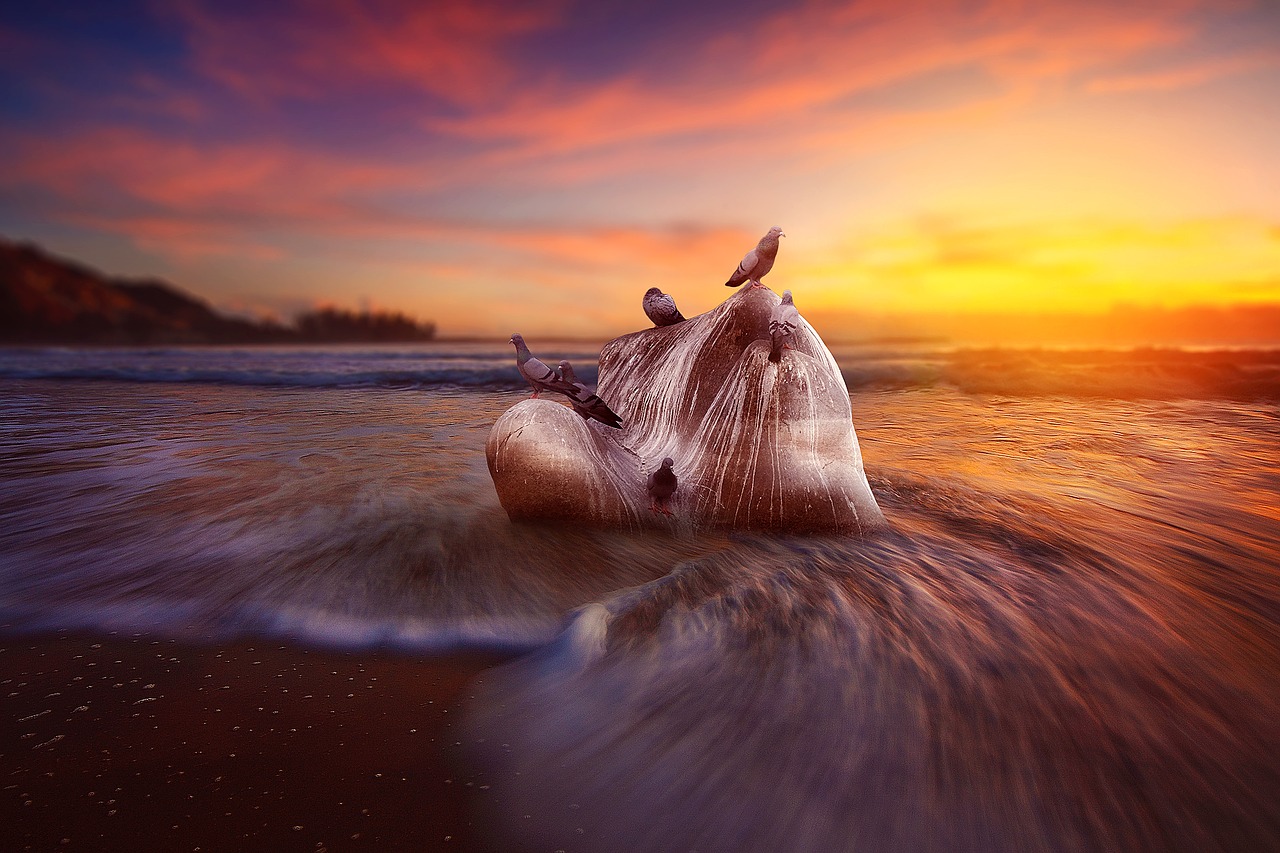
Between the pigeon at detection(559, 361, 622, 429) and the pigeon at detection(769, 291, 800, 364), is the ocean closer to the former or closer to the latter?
the pigeon at detection(559, 361, 622, 429)

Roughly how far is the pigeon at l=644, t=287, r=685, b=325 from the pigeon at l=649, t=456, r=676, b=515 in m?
1.75

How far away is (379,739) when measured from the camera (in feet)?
8.24

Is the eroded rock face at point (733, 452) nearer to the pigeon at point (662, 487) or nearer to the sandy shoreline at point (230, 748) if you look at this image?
the pigeon at point (662, 487)

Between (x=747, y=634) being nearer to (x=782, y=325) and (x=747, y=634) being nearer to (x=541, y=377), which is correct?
(x=782, y=325)

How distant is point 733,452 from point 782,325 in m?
1.03

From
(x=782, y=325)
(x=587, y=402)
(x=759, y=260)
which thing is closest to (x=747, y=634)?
(x=587, y=402)

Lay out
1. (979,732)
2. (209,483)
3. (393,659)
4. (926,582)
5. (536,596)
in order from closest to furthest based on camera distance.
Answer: (979,732), (393,659), (536,596), (926,582), (209,483)

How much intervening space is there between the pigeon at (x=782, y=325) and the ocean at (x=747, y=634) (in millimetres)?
1450

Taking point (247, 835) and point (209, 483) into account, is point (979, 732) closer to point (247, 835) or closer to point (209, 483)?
point (247, 835)

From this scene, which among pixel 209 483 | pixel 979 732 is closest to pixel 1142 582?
pixel 979 732

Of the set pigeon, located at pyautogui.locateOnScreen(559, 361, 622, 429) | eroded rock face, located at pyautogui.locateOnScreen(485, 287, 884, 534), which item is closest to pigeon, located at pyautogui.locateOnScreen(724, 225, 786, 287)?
eroded rock face, located at pyautogui.locateOnScreen(485, 287, 884, 534)

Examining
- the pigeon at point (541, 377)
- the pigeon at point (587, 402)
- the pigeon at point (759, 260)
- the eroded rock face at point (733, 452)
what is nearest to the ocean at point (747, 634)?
the eroded rock face at point (733, 452)

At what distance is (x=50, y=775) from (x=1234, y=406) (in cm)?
2077

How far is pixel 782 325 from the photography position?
4699 mm
